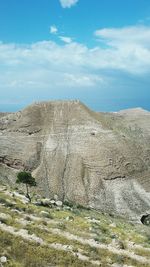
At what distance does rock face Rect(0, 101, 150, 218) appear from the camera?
112625mm

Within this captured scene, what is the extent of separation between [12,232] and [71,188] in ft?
255

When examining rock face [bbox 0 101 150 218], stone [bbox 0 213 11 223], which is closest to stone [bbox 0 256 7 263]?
stone [bbox 0 213 11 223]

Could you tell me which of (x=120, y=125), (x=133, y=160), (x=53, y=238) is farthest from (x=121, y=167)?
(x=53, y=238)

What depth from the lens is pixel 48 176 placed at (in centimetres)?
11912

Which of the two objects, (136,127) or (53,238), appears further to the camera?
(136,127)

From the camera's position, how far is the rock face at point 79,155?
370ft

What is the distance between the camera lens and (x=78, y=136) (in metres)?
131

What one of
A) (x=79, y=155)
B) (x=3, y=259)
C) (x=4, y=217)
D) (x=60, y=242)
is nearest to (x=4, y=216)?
(x=4, y=217)

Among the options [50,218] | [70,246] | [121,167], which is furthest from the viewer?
[121,167]

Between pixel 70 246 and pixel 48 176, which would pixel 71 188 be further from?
pixel 70 246

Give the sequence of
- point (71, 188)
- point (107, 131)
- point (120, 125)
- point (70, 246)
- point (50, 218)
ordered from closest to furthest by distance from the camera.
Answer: point (70, 246) < point (50, 218) < point (71, 188) < point (107, 131) < point (120, 125)

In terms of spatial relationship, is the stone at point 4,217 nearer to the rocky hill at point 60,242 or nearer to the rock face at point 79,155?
the rocky hill at point 60,242

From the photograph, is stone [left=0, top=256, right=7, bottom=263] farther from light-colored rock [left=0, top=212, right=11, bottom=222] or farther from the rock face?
the rock face

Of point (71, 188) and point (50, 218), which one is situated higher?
point (50, 218)
